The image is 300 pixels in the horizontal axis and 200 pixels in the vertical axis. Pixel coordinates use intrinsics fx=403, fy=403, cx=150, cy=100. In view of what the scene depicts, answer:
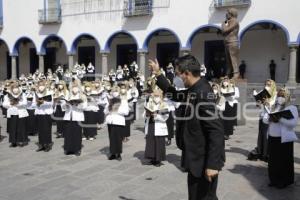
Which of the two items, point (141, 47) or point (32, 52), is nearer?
point (141, 47)

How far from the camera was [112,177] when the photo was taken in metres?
6.75

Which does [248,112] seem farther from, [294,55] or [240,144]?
[294,55]

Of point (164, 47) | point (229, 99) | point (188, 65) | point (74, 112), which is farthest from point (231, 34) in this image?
point (164, 47)

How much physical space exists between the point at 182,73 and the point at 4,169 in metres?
4.78

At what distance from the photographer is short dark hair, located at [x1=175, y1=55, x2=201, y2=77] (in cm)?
382

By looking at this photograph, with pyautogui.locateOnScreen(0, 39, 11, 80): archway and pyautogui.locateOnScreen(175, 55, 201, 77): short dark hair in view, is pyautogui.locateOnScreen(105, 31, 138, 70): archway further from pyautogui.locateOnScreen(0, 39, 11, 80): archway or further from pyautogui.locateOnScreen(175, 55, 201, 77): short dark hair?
pyautogui.locateOnScreen(175, 55, 201, 77): short dark hair

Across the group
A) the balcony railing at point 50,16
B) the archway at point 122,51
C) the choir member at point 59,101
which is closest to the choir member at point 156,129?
the choir member at point 59,101

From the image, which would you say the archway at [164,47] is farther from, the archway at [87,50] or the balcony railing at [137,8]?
the archway at [87,50]

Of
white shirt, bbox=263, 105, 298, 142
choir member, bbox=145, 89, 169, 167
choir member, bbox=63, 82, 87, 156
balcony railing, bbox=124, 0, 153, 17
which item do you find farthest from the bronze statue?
balcony railing, bbox=124, 0, 153, 17

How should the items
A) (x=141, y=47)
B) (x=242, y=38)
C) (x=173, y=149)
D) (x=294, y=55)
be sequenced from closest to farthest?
(x=173, y=149) → (x=294, y=55) → (x=242, y=38) → (x=141, y=47)

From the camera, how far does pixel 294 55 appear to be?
18.9 meters

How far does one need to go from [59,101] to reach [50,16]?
59.8ft

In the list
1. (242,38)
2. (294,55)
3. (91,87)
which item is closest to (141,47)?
(242,38)

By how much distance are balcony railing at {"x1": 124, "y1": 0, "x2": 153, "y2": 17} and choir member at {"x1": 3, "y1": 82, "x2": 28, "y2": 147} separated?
A: 47.0ft
